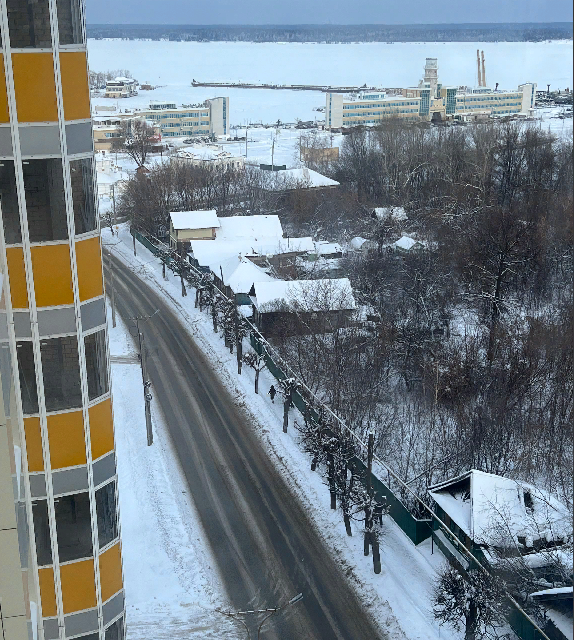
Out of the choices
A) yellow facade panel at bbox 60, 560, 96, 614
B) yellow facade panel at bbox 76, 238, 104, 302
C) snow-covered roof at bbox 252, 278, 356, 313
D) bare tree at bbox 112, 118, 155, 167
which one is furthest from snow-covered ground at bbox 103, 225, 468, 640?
bare tree at bbox 112, 118, 155, 167

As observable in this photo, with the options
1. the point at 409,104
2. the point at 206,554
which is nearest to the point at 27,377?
the point at 206,554

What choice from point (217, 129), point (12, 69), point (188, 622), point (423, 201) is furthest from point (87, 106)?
point (217, 129)

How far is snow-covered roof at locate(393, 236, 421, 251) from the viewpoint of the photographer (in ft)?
45.0

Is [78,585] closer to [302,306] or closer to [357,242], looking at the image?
[302,306]

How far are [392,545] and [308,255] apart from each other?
8.71 metres

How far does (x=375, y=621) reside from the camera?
5.46 m

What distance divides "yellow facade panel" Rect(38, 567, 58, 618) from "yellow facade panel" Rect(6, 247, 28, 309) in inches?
43.1

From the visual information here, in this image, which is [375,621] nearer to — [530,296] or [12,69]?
[12,69]

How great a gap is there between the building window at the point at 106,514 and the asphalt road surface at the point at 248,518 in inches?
101

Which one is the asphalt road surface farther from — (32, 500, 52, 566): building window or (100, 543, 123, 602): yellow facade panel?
(32, 500, 52, 566): building window

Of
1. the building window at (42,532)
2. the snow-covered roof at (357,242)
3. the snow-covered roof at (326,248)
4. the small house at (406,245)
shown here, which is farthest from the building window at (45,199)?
the snow-covered roof at (357,242)

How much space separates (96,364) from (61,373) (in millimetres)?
158

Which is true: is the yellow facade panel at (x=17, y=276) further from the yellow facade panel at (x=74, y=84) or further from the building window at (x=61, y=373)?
the yellow facade panel at (x=74, y=84)

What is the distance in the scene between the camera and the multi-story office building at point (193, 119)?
33.2 m
